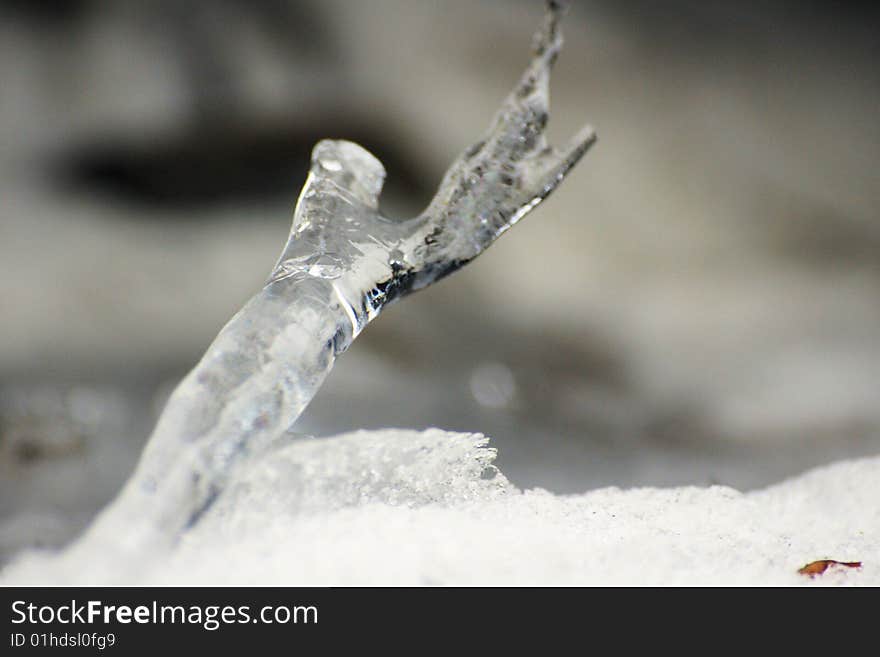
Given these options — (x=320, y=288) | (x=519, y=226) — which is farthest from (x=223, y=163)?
(x=320, y=288)

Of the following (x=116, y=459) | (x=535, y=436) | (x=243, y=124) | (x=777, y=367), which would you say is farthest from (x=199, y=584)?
(x=777, y=367)

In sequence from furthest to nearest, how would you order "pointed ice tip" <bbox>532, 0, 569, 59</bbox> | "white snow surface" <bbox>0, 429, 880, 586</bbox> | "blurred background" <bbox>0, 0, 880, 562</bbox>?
"blurred background" <bbox>0, 0, 880, 562</bbox>, "pointed ice tip" <bbox>532, 0, 569, 59</bbox>, "white snow surface" <bbox>0, 429, 880, 586</bbox>

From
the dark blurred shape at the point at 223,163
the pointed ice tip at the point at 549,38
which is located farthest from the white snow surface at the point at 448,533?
the dark blurred shape at the point at 223,163

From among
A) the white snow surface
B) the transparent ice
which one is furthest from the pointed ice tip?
the white snow surface

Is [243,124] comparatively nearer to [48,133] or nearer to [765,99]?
[48,133]

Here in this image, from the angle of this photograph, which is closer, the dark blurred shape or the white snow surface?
the white snow surface

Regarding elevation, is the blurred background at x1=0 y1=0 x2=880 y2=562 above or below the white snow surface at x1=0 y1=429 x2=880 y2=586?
above

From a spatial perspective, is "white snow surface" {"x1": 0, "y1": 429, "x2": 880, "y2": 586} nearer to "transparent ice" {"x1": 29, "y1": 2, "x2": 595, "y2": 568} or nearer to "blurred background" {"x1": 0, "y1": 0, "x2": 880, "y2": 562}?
"transparent ice" {"x1": 29, "y1": 2, "x2": 595, "y2": 568}

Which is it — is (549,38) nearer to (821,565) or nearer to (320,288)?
(320,288)
